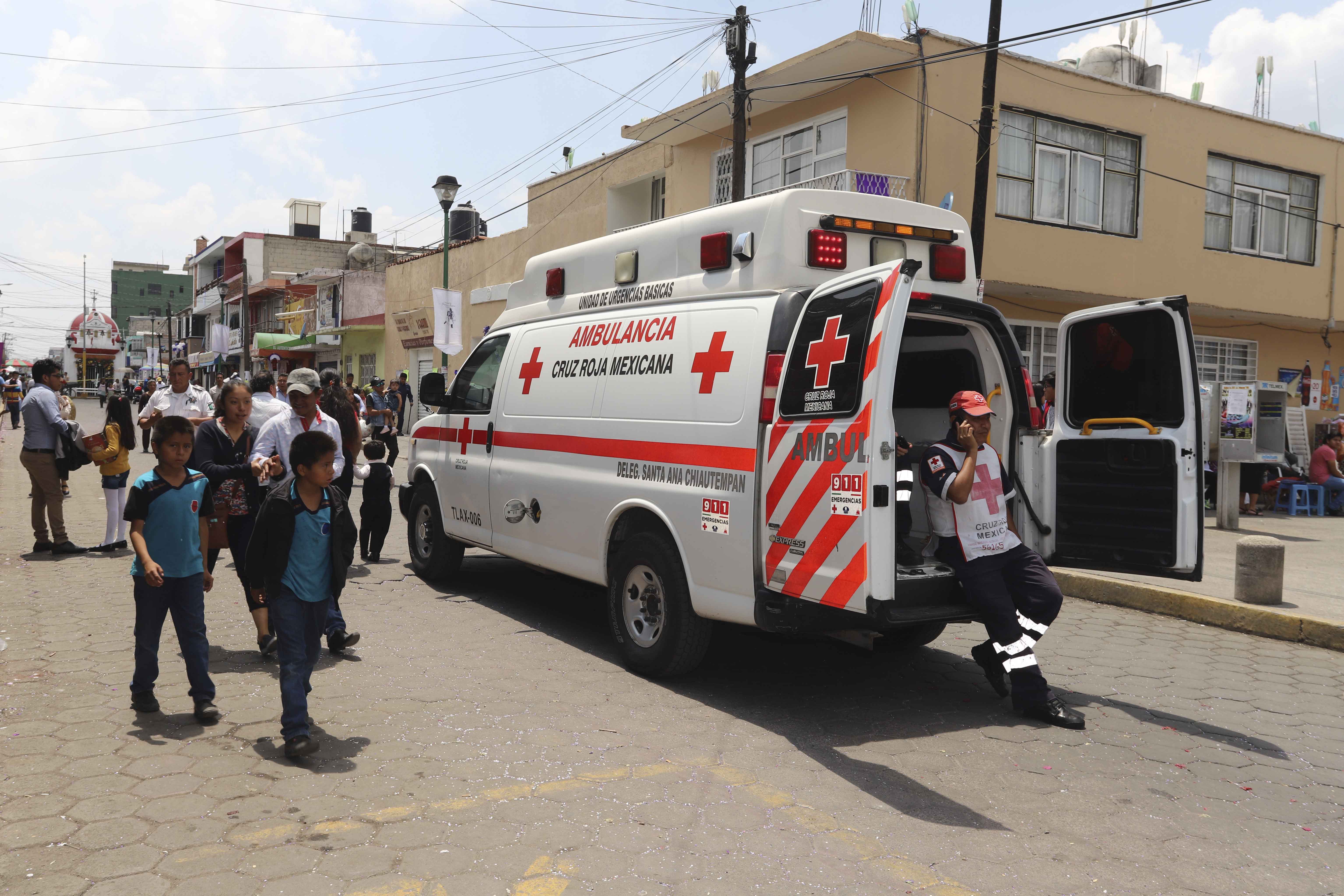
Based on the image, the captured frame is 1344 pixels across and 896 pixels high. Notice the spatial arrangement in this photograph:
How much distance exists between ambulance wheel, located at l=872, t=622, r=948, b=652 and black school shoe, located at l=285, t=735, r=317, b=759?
122 inches

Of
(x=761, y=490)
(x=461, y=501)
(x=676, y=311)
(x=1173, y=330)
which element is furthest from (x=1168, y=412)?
(x=461, y=501)

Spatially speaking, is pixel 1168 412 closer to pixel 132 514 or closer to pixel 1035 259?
pixel 132 514

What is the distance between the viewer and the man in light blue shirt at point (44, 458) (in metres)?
9.02

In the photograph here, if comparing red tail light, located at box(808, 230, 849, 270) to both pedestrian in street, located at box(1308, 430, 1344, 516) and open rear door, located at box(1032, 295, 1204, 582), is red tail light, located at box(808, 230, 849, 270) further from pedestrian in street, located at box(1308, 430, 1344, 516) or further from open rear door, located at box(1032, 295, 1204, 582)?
pedestrian in street, located at box(1308, 430, 1344, 516)

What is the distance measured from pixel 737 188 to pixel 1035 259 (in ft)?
17.2

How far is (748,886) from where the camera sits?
316 cm

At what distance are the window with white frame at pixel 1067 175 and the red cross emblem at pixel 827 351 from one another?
40.1ft

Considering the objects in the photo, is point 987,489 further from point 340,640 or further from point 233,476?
point 233,476

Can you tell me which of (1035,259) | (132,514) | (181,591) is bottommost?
(181,591)

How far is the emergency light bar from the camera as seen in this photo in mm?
5172

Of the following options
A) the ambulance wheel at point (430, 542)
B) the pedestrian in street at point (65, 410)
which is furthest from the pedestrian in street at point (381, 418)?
the ambulance wheel at point (430, 542)

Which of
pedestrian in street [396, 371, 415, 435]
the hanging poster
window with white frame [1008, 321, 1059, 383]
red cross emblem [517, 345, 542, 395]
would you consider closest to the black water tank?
pedestrian in street [396, 371, 415, 435]

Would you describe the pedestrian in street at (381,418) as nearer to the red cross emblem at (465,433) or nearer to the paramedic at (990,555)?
the red cross emblem at (465,433)

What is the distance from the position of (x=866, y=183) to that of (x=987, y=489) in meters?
9.95
